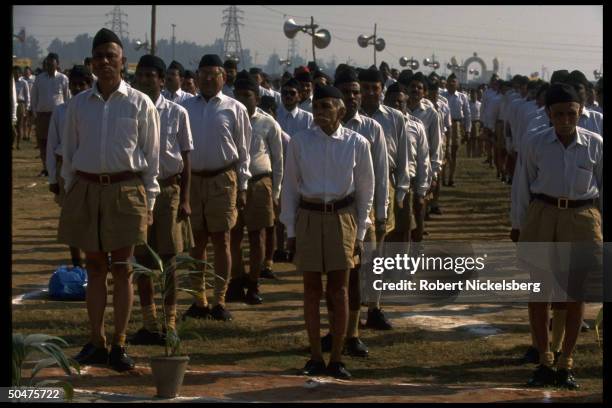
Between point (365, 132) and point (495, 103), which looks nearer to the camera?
point (365, 132)

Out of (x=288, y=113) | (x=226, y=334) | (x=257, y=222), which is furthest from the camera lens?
(x=288, y=113)

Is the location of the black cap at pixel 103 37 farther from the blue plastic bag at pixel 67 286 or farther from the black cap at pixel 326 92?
the blue plastic bag at pixel 67 286

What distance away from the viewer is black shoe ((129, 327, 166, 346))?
985 cm

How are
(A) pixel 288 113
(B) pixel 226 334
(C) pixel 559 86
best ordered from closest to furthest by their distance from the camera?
(C) pixel 559 86
(B) pixel 226 334
(A) pixel 288 113

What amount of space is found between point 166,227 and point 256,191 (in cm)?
244

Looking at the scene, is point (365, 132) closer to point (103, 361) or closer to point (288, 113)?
point (103, 361)

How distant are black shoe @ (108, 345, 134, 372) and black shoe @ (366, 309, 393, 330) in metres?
2.67

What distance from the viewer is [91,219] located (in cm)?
884

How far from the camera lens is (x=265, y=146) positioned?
12.4 m

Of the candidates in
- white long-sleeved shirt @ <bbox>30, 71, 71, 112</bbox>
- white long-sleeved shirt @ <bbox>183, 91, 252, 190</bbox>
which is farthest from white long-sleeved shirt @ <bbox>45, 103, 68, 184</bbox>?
white long-sleeved shirt @ <bbox>30, 71, 71, 112</bbox>

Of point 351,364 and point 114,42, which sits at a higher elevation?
point 114,42

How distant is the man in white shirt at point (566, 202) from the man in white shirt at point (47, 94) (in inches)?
532
